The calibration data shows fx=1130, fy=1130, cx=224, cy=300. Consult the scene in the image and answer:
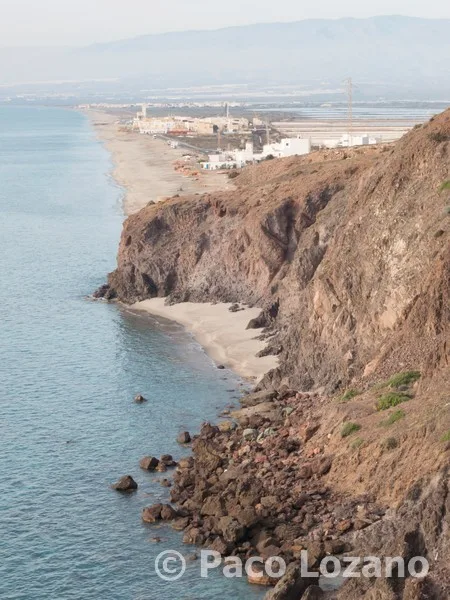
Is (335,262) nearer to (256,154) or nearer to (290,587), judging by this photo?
(290,587)

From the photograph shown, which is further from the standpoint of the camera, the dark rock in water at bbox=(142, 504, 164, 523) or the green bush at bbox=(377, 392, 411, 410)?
the green bush at bbox=(377, 392, 411, 410)

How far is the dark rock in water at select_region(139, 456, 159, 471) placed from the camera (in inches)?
1806

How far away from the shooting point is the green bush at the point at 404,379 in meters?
44.7

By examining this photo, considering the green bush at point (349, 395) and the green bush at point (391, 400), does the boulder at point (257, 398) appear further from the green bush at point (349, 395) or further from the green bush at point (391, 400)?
the green bush at point (391, 400)

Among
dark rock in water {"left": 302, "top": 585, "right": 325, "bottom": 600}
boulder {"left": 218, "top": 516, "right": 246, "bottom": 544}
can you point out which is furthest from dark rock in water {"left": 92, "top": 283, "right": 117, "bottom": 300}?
dark rock in water {"left": 302, "top": 585, "right": 325, "bottom": 600}

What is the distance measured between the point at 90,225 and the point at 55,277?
90.8 ft

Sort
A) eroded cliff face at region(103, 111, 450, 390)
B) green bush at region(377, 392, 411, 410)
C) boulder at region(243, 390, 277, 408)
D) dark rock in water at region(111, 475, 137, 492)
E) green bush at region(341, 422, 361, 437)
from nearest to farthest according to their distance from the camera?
green bush at region(341, 422, 361, 437) < green bush at region(377, 392, 411, 410) < dark rock in water at region(111, 475, 137, 492) < eroded cliff face at region(103, 111, 450, 390) < boulder at region(243, 390, 277, 408)

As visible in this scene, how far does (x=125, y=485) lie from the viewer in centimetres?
4369

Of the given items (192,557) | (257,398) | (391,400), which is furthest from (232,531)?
(257,398)

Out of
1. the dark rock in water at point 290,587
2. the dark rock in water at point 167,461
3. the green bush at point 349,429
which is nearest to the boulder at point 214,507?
the green bush at point 349,429

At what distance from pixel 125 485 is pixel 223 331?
81.4 feet

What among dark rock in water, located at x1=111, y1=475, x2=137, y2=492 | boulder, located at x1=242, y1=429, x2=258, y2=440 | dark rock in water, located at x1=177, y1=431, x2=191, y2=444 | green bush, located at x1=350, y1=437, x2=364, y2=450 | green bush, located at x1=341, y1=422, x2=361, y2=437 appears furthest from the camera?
dark rock in water, located at x1=177, y1=431, x2=191, y2=444

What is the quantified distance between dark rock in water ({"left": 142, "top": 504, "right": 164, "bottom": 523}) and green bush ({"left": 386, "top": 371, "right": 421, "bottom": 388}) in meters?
10.6

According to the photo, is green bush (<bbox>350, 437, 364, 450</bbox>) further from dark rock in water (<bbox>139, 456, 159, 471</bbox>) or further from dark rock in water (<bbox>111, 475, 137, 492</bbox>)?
dark rock in water (<bbox>139, 456, 159, 471</bbox>)
